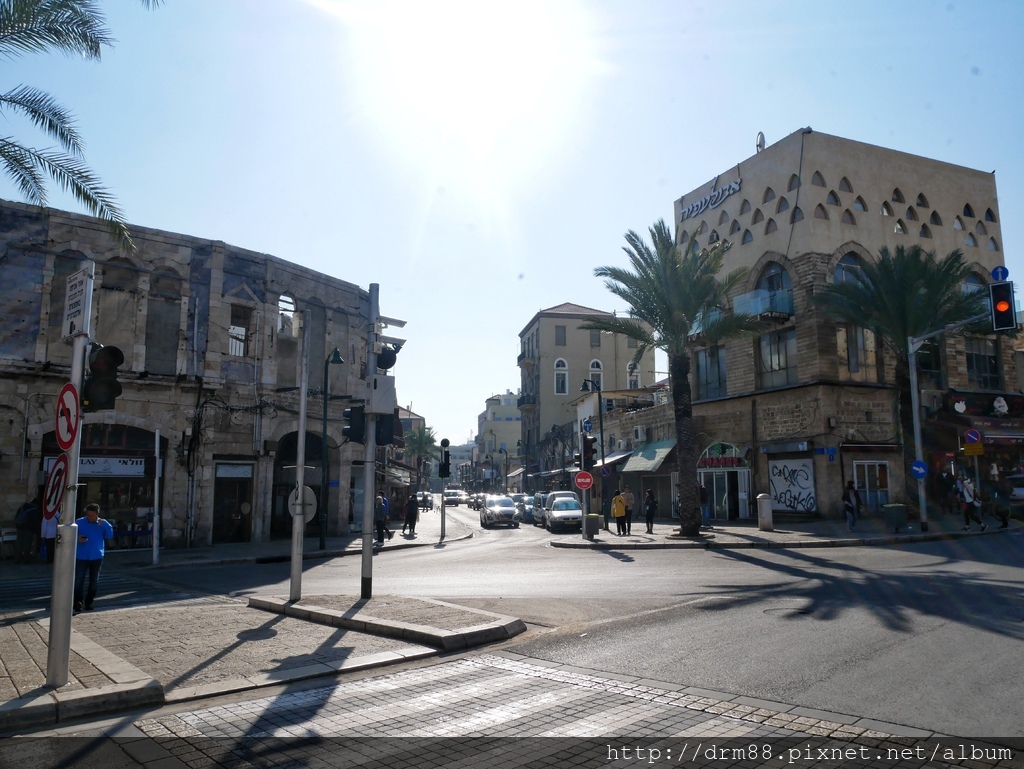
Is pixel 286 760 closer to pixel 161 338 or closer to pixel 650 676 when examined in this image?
pixel 650 676

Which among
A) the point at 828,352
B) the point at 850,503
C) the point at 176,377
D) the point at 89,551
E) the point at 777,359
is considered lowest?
the point at 89,551

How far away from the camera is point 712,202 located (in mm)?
38938

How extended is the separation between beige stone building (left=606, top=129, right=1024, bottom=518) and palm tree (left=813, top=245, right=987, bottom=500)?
162cm

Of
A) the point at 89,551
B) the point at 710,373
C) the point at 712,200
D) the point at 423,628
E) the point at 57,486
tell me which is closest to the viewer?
the point at 57,486

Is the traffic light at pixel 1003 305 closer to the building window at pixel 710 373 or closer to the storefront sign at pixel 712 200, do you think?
the building window at pixel 710 373

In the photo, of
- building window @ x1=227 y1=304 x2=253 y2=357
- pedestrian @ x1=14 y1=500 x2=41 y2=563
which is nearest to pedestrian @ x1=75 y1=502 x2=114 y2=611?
pedestrian @ x1=14 y1=500 x2=41 y2=563

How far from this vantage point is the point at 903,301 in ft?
93.4

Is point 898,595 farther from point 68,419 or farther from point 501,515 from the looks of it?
point 501,515

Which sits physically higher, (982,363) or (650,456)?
(982,363)

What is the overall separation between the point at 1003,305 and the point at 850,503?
1063cm

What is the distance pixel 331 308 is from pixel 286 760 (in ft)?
87.6

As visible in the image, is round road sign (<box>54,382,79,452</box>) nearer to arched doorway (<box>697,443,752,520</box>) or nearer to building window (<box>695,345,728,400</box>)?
arched doorway (<box>697,443,752,520</box>)

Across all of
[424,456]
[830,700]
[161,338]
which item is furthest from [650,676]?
[424,456]

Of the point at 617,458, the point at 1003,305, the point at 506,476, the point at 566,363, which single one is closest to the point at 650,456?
the point at 617,458
